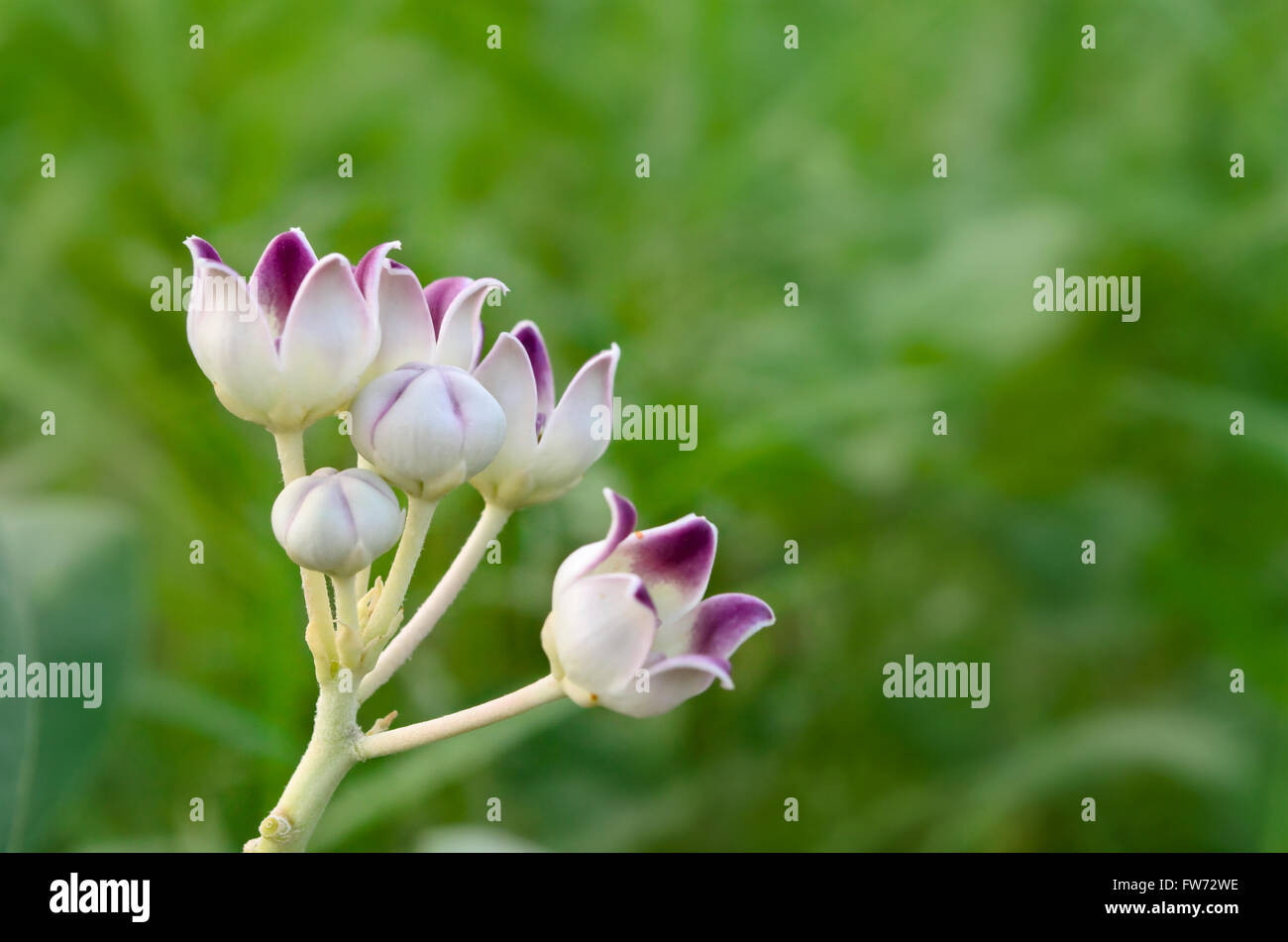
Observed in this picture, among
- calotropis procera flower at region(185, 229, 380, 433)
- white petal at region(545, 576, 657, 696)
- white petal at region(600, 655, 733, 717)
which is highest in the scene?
calotropis procera flower at region(185, 229, 380, 433)

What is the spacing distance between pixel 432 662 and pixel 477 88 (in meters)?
1.15

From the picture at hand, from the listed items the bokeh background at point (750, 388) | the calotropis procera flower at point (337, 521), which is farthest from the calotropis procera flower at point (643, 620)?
the bokeh background at point (750, 388)

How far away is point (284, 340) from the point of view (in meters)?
0.76

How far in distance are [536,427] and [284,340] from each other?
0.55ft

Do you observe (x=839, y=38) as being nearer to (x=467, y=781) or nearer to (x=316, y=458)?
(x=316, y=458)

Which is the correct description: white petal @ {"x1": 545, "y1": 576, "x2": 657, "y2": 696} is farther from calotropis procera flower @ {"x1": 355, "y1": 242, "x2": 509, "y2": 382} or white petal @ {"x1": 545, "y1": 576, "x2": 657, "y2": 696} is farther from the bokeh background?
the bokeh background

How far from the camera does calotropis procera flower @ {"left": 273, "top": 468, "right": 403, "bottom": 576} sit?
725mm

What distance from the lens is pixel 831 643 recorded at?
2.16 metres

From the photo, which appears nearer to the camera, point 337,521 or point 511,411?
point 337,521

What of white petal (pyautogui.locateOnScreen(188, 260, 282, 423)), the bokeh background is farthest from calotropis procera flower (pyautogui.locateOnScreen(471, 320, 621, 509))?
the bokeh background

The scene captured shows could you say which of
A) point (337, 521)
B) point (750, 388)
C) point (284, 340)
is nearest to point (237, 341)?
point (284, 340)

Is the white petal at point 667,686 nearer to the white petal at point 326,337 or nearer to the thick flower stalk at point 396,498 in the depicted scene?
the thick flower stalk at point 396,498

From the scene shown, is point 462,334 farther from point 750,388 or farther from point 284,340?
point 750,388
